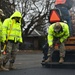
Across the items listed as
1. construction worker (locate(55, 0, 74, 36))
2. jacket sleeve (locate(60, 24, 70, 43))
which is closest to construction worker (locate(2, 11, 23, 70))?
jacket sleeve (locate(60, 24, 70, 43))

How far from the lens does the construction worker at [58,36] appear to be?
10172 millimetres

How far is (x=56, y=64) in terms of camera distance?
10.2 meters

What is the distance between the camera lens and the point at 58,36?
1040cm

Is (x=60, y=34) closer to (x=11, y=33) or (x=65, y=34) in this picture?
(x=65, y=34)

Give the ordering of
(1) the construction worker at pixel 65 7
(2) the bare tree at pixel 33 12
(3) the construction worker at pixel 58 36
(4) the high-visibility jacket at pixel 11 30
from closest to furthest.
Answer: (4) the high-visibility jacket at pixel 11 30, (3) the construction worker at pixel 58 36, (1) the construction worker at pixel 65 7, (2) the bare tree at pixel 33 12

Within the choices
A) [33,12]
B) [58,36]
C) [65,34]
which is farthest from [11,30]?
[33,12]

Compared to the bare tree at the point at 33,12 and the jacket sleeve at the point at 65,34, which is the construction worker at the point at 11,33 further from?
the bare tree at the point at 33,12

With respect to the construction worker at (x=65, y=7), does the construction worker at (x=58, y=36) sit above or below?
below

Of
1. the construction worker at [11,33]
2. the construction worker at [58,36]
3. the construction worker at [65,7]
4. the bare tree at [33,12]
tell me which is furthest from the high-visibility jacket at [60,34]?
the bare tree at [33,12]

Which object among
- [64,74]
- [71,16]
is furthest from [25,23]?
[64,74]

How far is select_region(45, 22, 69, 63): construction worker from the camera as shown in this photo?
10.2 meters

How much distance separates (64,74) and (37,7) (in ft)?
134

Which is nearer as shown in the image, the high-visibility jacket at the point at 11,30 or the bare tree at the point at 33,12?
the high-visibility jacket at the point at 11,30

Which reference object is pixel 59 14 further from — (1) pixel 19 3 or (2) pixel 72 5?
(1) pixel 19 3
